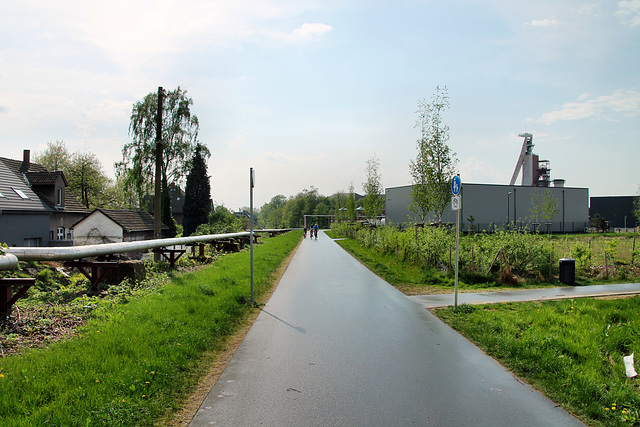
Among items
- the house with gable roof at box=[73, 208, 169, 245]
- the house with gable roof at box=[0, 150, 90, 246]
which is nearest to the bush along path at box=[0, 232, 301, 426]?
the house with gable roof at box=[0, 150, 90, 246]

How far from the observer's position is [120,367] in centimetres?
476

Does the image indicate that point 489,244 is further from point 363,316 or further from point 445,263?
point 363,316

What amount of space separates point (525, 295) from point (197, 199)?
50.2 meters

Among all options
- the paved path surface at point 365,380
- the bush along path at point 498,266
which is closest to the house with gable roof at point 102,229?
the bush along path at point 498,266

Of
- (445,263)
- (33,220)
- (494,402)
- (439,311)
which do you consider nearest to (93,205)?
(33,220)

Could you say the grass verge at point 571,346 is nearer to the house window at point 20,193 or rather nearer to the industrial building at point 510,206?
the house window at point 20,193

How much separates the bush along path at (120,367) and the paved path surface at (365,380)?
0.50 metres

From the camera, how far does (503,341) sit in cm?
646

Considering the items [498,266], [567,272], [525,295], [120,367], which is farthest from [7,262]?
[567,272]

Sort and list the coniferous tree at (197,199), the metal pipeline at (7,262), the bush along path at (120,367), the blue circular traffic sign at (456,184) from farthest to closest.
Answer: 1. the coniferous tree at (197,199)
2. the blue circular traffic sign at (456,184)
3. the metal pipeline at (7,262)
4. the bush along path at (120,367)

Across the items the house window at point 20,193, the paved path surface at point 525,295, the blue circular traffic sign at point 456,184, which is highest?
the house window at point 20,193

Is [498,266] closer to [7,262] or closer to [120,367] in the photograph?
[120,367]

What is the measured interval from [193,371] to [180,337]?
1.05 metres

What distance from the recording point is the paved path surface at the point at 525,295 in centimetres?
1013
